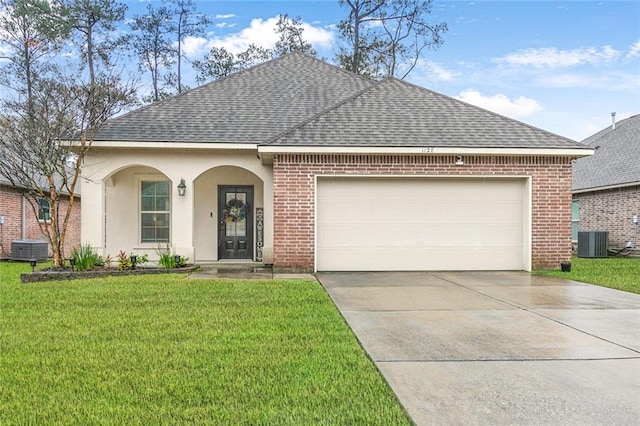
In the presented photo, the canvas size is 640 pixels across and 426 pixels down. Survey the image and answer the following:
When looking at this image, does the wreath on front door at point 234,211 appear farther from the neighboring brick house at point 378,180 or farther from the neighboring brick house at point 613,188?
the neighboring brick house at point 613,188

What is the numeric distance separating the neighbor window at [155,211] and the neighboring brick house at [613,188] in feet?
46.9

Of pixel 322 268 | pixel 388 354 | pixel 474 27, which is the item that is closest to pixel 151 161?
pixel 322 268

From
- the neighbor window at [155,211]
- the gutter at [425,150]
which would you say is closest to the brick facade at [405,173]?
the gutter at [425,150]

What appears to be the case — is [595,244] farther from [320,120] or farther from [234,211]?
[234,211]

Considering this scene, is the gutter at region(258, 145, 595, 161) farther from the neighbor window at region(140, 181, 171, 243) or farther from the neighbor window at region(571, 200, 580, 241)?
the neighbor window at region(571, 200, 580, 241)

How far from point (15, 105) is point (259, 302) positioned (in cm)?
814

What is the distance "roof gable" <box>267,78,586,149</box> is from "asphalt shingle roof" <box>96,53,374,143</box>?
1.66 metres

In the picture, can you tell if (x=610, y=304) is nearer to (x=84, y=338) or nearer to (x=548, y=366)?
(x=548, y=366)

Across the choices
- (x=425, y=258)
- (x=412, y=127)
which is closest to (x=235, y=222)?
(x=425, y=258)

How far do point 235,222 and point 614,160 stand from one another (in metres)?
15.3

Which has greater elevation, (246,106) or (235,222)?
(246,106)

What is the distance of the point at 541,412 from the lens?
9.89 ft

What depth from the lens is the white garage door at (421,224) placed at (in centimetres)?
1079

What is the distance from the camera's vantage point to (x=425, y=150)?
1037cm
